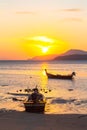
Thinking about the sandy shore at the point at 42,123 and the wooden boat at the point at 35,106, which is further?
the wooden boat at the point at 35,106

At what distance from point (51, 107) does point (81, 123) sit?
1143 cm

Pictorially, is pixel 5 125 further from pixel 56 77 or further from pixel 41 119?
pixel 56 77

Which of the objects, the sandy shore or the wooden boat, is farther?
the wooden boat

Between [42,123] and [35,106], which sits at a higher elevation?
[35,106]

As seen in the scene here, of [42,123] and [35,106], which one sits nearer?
[42,123]

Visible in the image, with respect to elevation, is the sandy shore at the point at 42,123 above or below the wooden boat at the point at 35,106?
below

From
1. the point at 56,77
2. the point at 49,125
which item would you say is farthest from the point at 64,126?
the point at 56,77

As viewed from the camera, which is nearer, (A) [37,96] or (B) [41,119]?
(B) [41,119]

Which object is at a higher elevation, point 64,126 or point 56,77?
point 56,77

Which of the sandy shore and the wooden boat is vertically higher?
the wooden boat

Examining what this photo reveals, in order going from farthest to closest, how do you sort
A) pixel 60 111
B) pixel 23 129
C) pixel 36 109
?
pixel 60 111
pixel 36 109
pixel 23 129

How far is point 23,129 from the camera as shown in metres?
22.1

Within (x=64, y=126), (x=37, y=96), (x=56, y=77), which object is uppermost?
(x=56, y=77)

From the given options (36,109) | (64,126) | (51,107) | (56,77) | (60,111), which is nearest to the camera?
(64,126)
